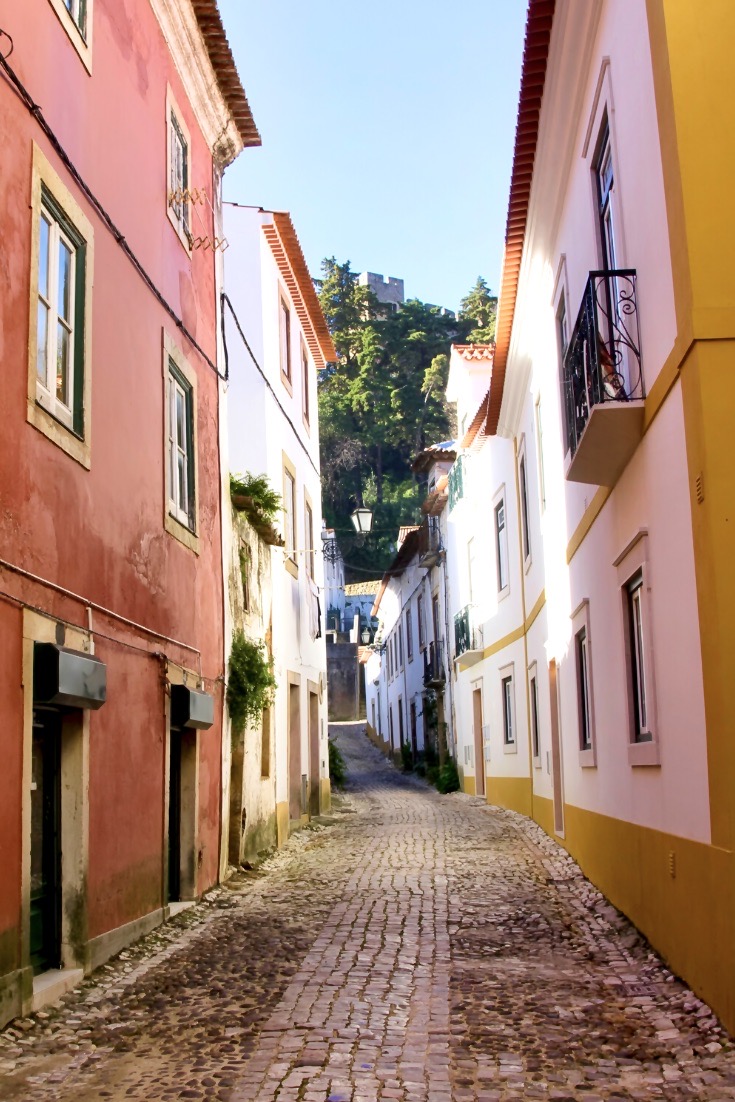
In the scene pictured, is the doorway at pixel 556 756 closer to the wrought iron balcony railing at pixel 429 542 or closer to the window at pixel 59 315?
the window at pixel 59 315

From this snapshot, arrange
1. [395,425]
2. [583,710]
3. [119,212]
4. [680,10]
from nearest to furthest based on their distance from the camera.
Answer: [680,10], [119,212], [583,710], [395,425]

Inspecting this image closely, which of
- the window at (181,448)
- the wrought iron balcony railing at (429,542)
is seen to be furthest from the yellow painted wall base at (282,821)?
the wrought iron balcony railing at (429,542)

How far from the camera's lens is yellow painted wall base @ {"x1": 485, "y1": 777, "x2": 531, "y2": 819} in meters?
16.5

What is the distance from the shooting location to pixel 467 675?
23.3 meters

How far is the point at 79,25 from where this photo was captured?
7.64m

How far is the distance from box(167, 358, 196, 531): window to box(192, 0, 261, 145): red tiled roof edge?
10.8ft

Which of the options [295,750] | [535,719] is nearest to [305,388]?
[295,750]

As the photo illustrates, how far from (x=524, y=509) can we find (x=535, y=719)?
2.91 m

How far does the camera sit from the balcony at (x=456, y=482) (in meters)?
22.6

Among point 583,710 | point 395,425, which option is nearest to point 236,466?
point 583,710

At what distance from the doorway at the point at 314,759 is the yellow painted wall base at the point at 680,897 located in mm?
9336

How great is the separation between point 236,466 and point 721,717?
10513 millimetres

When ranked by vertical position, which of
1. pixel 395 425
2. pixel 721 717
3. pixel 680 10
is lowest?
pixel 721 717

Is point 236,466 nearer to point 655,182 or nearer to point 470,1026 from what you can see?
point 655,182
